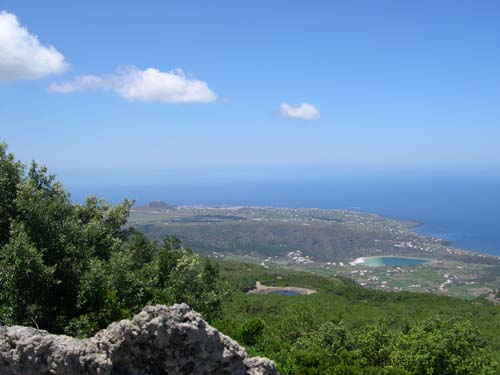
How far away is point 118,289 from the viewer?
14477 mm

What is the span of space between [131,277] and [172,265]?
4.02 metres

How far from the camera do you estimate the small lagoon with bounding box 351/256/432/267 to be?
146 metres

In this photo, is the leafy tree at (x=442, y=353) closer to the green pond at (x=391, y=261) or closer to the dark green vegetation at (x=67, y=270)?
the dark green vegetation at (x=67, y=270)

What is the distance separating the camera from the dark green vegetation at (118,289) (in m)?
12.4

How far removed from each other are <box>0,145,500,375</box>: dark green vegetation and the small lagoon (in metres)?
129

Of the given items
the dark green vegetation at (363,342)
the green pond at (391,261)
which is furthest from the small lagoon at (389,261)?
the dark green vegetation at (363,342)

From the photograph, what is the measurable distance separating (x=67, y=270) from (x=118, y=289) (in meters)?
1.74

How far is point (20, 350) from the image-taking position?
750 cm

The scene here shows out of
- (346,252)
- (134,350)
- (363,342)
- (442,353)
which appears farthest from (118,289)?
(346,252)

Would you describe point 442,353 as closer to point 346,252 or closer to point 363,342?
point 363,342

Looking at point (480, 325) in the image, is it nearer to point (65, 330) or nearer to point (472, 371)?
point (472, 371)

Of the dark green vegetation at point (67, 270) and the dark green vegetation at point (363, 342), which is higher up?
the dark green vegetation at point (67, 270)

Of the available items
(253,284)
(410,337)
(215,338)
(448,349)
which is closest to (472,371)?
(448,349)

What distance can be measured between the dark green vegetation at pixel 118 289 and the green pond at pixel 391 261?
421ft
